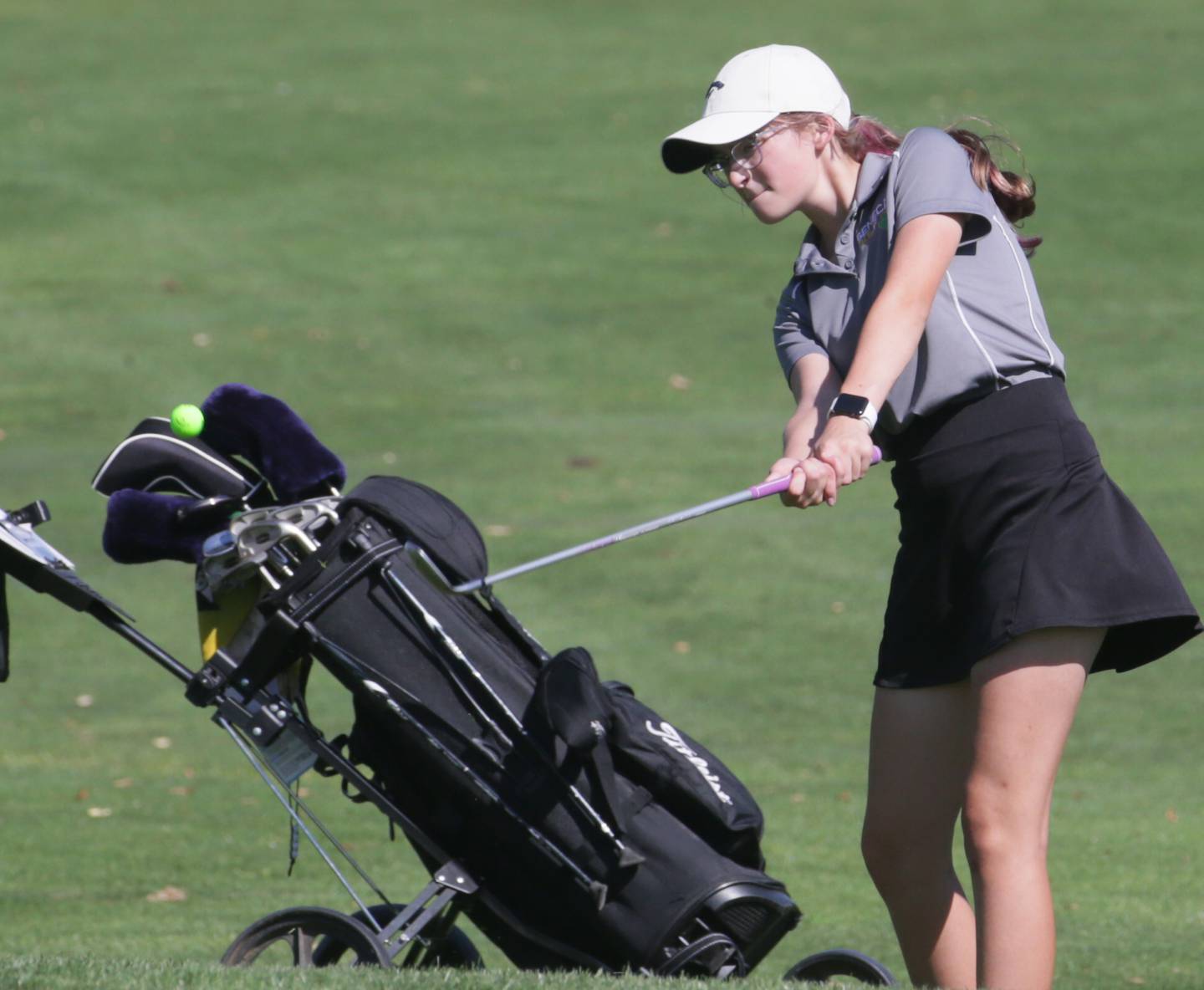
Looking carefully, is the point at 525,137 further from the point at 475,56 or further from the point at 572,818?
the point at 572,818

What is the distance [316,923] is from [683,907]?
30.2 inches

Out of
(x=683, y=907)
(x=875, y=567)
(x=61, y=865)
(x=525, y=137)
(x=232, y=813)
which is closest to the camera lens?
(x=683, y=907)

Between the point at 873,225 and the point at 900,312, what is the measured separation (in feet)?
0.90

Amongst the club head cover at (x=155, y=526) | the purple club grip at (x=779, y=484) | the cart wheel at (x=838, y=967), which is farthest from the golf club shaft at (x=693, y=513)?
the cart wheel at (x=838, y=967)

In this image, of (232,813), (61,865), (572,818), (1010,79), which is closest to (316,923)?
(572,818)

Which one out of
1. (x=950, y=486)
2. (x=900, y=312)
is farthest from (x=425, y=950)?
(x=900, y=312)

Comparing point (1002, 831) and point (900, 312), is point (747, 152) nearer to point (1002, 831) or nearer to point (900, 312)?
point (900, 312)

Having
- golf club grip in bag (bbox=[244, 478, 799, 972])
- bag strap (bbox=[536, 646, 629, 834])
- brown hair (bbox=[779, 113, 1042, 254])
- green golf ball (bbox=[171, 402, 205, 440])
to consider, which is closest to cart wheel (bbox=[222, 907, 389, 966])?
→ golf club grip in bag (bbox=[244, 478, 799, 972])

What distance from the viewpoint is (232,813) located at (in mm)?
7078

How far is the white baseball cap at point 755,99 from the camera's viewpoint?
11.9 feet

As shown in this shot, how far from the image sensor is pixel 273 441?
4.25 meters

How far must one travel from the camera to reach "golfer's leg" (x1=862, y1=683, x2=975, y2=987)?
369 centimetres

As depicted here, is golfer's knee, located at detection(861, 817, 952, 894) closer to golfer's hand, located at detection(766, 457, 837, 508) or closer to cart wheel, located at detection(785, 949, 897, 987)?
cart wheel, located at detection(785, 949, 897, 987)

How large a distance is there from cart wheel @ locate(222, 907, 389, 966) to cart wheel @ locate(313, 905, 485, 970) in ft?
0.05
